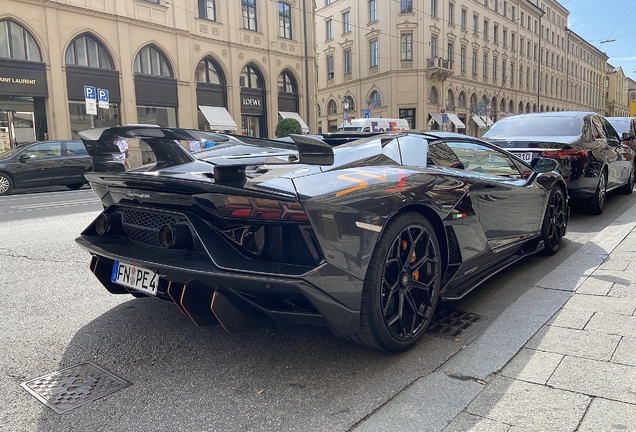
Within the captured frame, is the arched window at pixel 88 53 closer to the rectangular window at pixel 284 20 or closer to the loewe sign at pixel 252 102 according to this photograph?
the loewe sign at pixel 252 102

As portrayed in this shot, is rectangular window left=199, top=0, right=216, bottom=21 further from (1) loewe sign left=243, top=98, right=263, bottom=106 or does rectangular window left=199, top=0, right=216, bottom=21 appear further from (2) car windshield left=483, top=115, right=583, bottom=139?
(2) car windshield left=483, top=115, right=583, bottom=139

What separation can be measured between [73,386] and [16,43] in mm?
22491

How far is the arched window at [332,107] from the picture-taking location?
50.8 m

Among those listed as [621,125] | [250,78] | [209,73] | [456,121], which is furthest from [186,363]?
[456,121]

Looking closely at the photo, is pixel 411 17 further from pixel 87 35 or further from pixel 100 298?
pixel 100 298

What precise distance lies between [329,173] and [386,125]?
26588 millimetres

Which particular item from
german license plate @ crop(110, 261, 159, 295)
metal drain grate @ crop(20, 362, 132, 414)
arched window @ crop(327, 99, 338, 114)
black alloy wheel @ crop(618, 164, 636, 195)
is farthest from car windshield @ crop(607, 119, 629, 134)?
arched window @ crop(327, 99, 338, 114)

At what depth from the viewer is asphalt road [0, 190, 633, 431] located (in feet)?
7.61

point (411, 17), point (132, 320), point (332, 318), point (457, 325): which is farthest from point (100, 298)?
point (411, 17)

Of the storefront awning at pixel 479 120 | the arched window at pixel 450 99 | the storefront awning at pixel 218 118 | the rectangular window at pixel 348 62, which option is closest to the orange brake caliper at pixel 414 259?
the storefront awning at pixel 218 118

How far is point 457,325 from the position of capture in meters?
3.38

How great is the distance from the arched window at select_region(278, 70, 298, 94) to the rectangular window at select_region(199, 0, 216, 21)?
597cm

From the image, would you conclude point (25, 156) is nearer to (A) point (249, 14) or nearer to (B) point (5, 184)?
(B) point (5, 184)

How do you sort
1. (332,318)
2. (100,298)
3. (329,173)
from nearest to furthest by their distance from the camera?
(332,318)
(329,173)
(100,298)
